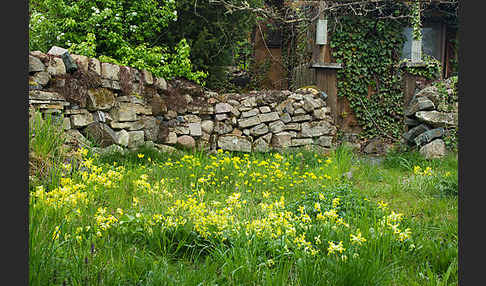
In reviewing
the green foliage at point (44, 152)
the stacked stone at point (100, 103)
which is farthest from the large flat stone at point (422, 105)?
the green foliage at point (44, 152)

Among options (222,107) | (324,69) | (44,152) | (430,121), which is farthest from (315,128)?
(44,152)

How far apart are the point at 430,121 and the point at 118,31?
630 cm

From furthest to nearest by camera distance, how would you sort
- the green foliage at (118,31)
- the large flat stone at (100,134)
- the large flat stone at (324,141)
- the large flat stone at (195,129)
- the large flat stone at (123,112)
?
the large flat stone at (324,141) < the large flat stone at (195,129) < the green foliage at (118,31) < the large flat stone at (123,112) < the large flat stone at (100,134)

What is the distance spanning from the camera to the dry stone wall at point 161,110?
17.1 ft

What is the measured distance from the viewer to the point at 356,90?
375 inches

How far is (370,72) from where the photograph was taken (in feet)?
31.7

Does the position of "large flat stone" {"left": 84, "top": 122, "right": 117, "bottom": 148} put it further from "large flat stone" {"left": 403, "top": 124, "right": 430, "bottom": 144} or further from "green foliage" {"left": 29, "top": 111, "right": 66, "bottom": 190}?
"large flat stone" {"left": 403, "top": 124, "right": 430, "bottom": 144}

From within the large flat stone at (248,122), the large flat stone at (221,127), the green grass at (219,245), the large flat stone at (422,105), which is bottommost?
the green grass at (219,245)

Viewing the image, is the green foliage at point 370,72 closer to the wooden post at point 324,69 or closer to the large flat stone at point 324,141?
the wooden post at point 324,69

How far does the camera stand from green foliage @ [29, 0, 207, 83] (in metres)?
6.93

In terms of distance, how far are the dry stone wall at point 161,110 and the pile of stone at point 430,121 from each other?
169 cm

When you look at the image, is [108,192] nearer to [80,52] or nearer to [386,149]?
[80,52]

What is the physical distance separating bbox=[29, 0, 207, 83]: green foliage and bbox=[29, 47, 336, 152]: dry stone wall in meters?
0.41

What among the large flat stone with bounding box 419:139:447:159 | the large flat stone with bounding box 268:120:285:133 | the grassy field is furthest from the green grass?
the large flat stone with bounding box 268:120:285:133
